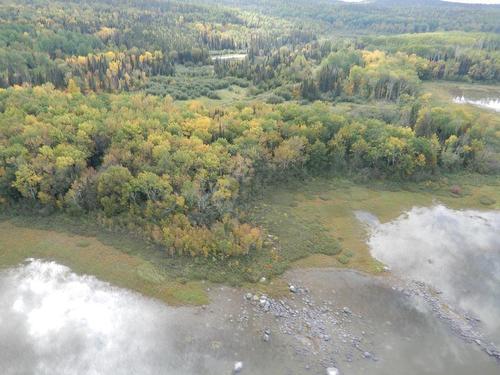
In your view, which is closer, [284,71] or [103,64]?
[103,64]

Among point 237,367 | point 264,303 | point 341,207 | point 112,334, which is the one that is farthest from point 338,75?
point 112,334

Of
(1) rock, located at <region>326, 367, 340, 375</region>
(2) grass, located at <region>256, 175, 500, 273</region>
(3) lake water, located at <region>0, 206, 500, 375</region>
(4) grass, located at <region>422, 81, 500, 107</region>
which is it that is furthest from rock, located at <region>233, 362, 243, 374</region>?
(4) grass, located at <region>422, 81, 500, 107</region>

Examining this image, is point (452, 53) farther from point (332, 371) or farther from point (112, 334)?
point (112, 334)

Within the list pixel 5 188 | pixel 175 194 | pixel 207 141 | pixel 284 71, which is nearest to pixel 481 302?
pixel 175 194

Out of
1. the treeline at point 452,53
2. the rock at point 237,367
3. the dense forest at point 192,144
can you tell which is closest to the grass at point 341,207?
the dense forest at point 192,144

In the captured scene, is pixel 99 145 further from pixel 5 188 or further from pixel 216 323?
pixel 216 323

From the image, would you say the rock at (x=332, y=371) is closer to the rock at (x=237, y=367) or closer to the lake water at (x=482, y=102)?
the rock at (x=237, y=367)
